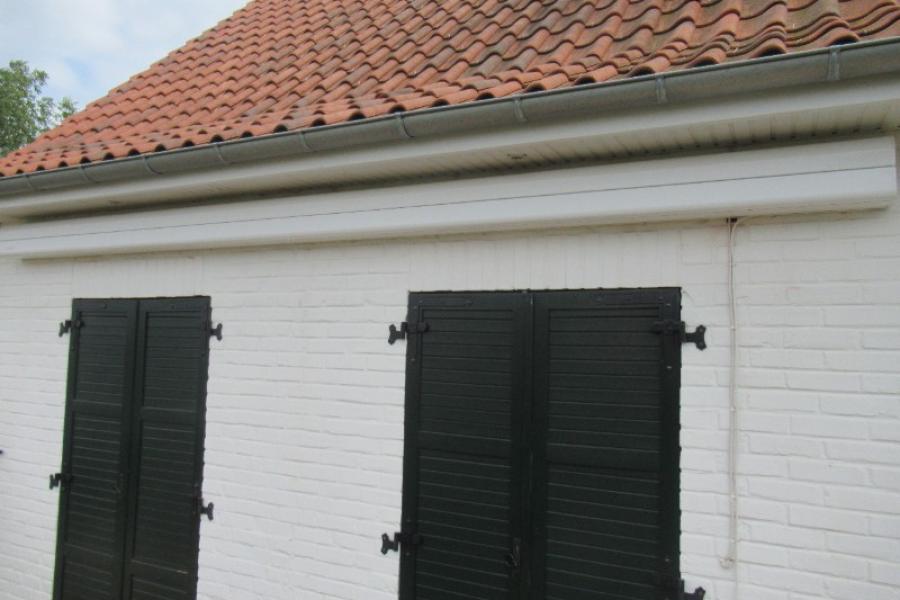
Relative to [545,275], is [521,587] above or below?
below

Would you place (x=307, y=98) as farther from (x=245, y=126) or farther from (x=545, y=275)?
(x=545, y=275)

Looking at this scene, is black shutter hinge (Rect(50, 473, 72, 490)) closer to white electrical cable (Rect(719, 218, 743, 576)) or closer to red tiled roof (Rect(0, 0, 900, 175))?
red tiled roof (Rect(0, 0, 900, 175))

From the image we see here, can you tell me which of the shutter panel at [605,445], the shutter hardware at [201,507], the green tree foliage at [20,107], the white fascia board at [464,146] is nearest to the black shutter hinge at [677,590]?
the shutter panel at [605,445]

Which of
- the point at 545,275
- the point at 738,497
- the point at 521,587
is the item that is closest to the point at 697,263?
the point at 545,275

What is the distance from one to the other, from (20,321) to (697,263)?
15.4 ft

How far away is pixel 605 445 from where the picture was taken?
2586 millimetres

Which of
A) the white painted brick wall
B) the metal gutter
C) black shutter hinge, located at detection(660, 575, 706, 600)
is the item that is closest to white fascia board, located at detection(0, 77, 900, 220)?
the metal gutter

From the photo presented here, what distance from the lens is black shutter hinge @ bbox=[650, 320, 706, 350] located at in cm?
243

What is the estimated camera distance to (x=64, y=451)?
162 inches

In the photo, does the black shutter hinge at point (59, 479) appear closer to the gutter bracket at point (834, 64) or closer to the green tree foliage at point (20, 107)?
the gutter bracket at point (834, 64)

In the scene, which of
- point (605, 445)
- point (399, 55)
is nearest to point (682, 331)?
point (605, 445)

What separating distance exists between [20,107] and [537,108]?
26.8 meters

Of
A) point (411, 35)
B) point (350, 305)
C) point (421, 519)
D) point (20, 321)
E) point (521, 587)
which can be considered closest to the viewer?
point (521, 587)

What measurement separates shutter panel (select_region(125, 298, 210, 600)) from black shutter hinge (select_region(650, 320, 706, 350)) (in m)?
2.66
